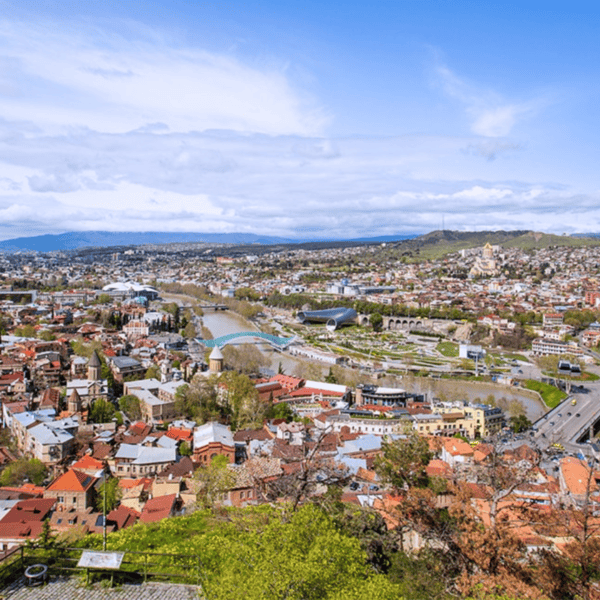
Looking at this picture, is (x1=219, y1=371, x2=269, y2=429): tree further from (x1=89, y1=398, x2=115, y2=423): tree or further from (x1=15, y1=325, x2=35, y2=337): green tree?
(x1=15, y1=325, x2=35, y2=337): green tree

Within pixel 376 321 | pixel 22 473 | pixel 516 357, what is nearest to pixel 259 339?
pixel 376 321

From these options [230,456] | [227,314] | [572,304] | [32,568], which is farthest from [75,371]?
[572,304]

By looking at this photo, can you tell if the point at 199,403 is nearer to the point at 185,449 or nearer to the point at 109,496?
the point at 185,449

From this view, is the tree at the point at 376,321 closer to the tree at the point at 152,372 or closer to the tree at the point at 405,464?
the tree at the point at 152,372

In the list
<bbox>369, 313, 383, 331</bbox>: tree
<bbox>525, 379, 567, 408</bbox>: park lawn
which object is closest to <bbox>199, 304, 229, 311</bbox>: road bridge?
<bbox>369, 313, 383, 331</bbox>: tree

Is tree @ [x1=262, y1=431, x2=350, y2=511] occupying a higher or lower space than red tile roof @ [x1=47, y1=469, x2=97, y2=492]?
higher

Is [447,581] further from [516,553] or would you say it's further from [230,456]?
[230,456]
